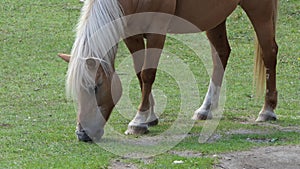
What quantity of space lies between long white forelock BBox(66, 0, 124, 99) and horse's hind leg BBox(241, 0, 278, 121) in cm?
196

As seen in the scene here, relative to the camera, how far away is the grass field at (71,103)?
6297 mm

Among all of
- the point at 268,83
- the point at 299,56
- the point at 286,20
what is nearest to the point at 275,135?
the point at 268,83

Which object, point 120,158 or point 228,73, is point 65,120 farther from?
point 228,73

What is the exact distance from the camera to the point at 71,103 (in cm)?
876

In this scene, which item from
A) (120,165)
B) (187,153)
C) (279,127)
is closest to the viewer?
(120,165)

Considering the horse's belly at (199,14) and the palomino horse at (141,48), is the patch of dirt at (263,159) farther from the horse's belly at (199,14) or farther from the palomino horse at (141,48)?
the horse's belly at (199,14)

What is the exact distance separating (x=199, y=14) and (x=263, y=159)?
1.93 m

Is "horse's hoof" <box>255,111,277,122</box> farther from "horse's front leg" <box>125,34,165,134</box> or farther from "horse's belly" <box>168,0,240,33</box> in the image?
"horse's front leg" <box>125,34,165,134</box>

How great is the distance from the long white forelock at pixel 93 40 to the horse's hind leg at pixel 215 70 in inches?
77.4

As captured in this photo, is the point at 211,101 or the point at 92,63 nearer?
the point at 92,63

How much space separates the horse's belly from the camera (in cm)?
747

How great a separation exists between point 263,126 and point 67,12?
7528 millimetres

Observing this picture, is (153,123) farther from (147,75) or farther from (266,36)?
(266,36)

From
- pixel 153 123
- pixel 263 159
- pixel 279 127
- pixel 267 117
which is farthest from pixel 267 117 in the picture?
pixel 263 159
